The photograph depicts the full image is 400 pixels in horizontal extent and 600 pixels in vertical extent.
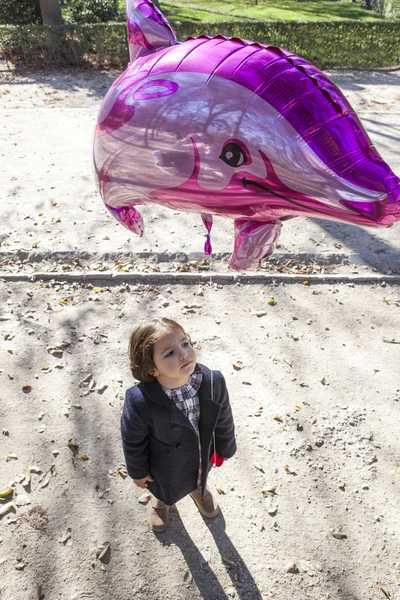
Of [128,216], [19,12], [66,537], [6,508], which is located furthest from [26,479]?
[19,12]

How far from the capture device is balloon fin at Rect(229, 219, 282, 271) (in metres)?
1.97

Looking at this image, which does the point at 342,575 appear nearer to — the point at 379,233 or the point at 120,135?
the point at 120,135

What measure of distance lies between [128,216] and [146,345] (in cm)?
60

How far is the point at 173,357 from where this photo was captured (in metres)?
2.15

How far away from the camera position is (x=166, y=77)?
5.68 feet

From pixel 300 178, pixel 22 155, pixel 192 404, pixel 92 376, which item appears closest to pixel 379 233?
pixel 92 376

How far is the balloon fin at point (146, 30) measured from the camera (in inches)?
79.1

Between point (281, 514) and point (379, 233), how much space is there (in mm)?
3781

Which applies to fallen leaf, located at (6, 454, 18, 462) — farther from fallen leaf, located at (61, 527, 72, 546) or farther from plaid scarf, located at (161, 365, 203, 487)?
plaid scarf, located at (161, 365, 203, 487)

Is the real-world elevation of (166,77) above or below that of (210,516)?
above

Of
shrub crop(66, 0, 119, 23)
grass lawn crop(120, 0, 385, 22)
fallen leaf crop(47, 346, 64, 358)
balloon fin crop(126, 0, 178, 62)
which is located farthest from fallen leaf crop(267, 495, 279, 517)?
grass lawn crop(120, 0, 385, 22)

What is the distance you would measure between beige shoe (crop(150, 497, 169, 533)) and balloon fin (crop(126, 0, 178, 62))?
2324mm

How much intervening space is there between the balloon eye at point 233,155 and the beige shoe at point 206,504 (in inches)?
79.0

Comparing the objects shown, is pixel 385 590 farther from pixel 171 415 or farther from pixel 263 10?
pixel 263 10
